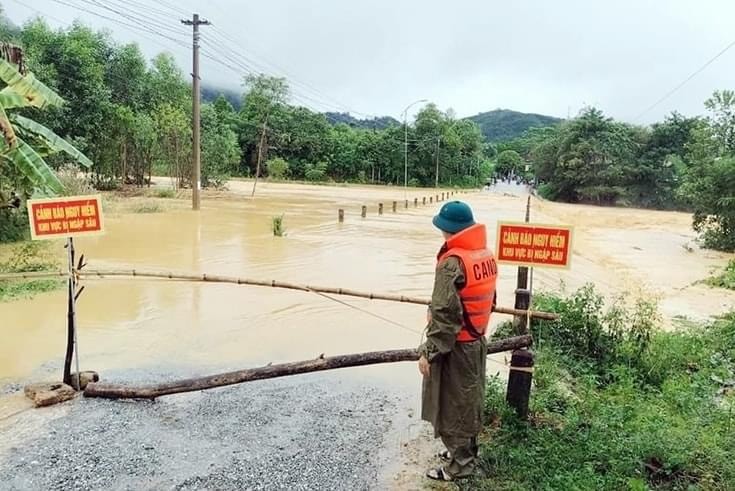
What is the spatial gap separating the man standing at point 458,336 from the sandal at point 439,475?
15mm

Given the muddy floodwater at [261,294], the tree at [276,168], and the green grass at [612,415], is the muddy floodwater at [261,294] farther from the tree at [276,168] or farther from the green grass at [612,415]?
the tree at [276,168]

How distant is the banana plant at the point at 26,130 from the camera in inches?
249

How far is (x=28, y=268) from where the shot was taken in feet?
34.1

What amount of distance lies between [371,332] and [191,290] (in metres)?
3.92

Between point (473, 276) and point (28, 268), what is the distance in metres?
9.95

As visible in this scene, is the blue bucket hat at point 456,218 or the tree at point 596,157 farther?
the tree at point 596,157

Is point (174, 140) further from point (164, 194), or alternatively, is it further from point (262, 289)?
point (262, 289)

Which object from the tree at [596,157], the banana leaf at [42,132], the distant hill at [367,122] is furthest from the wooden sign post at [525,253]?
the distant hill at [367,122]

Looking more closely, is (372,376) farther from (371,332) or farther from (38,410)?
(38,410)

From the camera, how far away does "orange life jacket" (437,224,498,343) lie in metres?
3.27

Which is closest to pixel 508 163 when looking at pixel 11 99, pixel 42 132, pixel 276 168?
pixel 276 168

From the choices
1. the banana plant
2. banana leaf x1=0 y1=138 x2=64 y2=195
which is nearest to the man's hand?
the banana plant

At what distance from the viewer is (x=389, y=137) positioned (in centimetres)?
6388

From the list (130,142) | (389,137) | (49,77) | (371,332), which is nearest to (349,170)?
(389,137)
